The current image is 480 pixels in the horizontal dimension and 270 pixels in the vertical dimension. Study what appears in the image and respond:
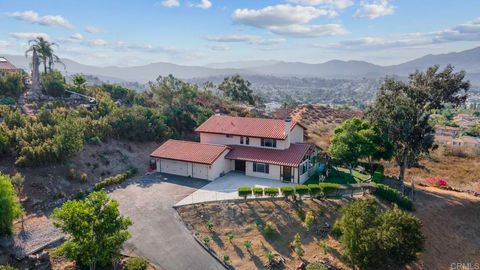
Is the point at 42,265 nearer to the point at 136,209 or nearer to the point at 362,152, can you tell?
the point at 136,209

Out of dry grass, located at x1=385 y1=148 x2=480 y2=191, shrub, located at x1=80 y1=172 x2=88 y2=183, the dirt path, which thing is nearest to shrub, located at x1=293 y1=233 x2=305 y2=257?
the dirt path

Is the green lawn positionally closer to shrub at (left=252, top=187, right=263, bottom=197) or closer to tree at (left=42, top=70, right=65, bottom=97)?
shrub at (left=252, top=187, right=263, bottom=197)

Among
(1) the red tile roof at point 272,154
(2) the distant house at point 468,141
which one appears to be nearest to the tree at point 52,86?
(1) the red tile roof at point 272,154

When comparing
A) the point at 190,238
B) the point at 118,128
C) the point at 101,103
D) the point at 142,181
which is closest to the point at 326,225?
the point at 190,238

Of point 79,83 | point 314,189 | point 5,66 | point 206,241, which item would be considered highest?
point 5,66

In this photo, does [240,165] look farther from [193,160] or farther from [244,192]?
[244,192]

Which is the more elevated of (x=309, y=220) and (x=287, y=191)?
(x=287, y=191)

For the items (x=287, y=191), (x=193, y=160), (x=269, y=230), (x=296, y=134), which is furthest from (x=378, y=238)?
(x=296, y=134)
